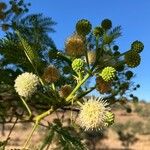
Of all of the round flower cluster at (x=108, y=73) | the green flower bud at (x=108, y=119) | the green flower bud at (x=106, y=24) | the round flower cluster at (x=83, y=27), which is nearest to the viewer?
the round flower cluster at (x=108, y=73)

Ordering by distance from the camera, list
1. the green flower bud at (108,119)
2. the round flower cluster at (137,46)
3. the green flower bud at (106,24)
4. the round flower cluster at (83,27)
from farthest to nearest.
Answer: the green flower bud at (106,24) < the round flower cluster at (83,27) < the round flower cluster at (137,46) < the green flower bud at (108,119)

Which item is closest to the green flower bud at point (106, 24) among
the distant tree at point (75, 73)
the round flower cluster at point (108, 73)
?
the distant tree at point (75, 73)

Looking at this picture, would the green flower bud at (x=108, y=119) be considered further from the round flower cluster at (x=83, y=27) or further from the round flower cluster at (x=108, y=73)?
the round flower cluster at (x=83, y=27)

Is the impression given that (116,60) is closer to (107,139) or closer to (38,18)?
(38,18)

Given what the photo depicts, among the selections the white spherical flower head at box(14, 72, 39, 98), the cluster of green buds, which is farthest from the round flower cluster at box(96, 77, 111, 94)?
the white spherical flower head at box(14, 72, 39, 98)

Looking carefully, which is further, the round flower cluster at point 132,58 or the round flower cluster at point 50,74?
the round flower cluster at point 50,74

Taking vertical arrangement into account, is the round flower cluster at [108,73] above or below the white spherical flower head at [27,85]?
above

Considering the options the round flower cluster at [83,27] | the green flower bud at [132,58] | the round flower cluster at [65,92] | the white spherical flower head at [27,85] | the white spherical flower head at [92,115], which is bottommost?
the white spherical flower head at [92,115]
